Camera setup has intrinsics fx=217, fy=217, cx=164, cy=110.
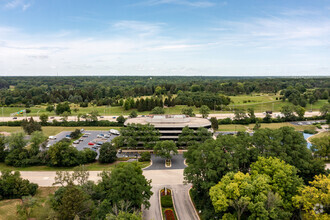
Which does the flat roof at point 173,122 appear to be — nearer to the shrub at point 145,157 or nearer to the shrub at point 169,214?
the shrub at point 145,157

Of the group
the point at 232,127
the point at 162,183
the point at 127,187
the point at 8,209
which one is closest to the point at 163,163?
the point at 162,183

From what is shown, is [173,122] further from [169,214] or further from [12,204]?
[12,204]

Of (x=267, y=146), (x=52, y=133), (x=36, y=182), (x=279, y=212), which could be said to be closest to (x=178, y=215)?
(x=279, y=212)

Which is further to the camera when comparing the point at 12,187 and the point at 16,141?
the point at 16,141

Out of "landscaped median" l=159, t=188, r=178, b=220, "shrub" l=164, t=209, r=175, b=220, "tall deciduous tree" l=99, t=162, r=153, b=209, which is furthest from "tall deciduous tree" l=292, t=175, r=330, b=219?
"tall deciduous tree" l=99, t=162, r=153, b=209

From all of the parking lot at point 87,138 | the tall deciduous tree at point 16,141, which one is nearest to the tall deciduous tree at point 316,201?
the parking lot at point 87,138

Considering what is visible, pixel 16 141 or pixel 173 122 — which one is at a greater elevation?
pixel 173 122
